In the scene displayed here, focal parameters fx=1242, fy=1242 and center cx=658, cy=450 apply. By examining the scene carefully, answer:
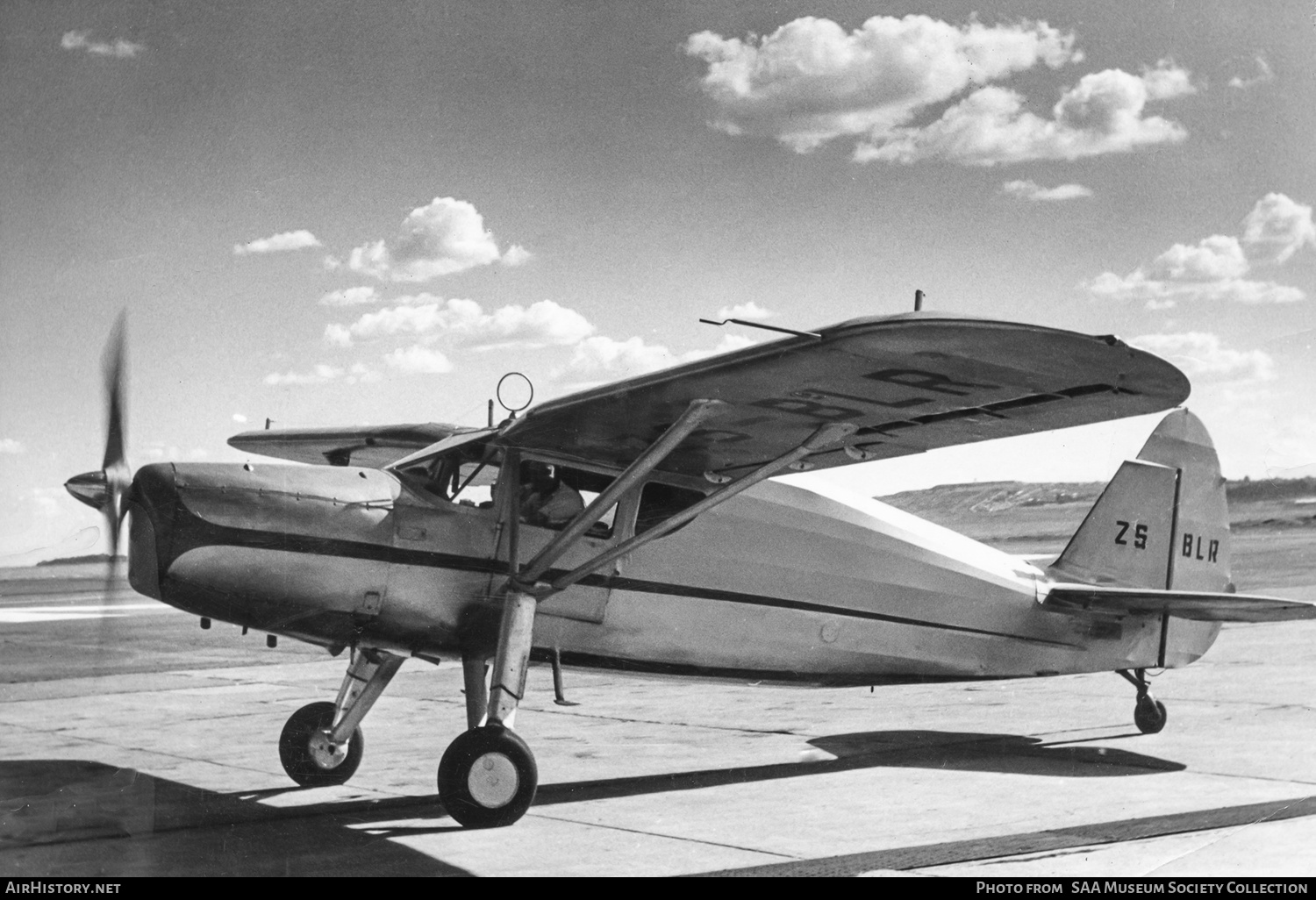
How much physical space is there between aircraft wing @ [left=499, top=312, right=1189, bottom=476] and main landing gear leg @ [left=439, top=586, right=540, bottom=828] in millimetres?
1477

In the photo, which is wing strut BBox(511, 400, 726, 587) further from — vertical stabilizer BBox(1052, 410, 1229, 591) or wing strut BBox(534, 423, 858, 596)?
vertical stabilizer BBox(1052, 410, 1229, 591)

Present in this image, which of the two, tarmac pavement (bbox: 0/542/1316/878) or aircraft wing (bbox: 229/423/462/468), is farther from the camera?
aircraft wing (bbox: 229/423/462/468)

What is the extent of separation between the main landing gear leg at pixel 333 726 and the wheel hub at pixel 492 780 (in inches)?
57.8

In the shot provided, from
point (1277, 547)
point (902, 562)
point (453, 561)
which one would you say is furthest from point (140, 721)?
point (1277, 547)

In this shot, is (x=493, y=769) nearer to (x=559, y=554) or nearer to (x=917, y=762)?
(x=559, y=554)

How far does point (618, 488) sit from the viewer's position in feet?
22.4

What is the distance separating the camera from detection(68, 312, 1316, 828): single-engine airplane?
597 cm

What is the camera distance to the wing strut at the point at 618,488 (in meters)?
6.54

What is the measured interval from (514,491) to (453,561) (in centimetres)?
54

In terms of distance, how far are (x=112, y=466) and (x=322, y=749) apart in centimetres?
217

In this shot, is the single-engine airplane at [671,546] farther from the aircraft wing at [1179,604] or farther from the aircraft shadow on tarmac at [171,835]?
the aircraft shadow on tarmac at [171,835]

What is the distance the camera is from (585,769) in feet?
27.9

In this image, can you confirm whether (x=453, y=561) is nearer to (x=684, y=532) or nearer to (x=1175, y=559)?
(x=684, y=532)

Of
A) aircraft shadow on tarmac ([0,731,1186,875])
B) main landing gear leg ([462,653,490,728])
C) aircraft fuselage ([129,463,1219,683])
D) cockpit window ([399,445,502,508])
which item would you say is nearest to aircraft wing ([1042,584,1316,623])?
aircraft fuselage ([129,463,1219,683])
